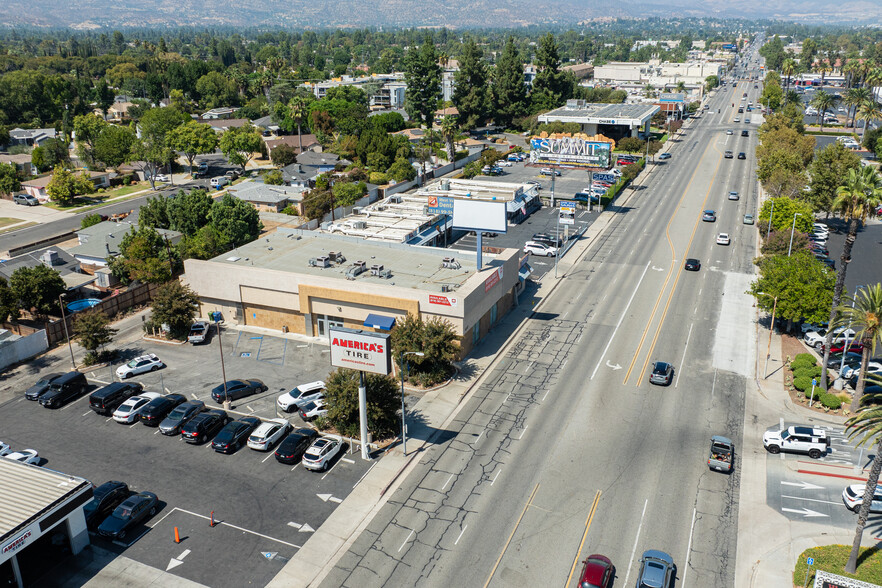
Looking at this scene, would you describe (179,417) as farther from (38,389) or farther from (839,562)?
(839,562)

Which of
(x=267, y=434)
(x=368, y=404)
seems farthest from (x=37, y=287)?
(x=368, y=404)

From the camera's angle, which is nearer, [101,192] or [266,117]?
[101,192]

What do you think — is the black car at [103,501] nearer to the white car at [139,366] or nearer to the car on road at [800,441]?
the white car at [139,366]


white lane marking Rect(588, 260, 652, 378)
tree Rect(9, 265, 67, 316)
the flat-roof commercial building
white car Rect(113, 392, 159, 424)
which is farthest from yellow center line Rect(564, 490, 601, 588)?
tree Rect(9, 265, 67, 316)

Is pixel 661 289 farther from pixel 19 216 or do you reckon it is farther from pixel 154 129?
pixel 154 129

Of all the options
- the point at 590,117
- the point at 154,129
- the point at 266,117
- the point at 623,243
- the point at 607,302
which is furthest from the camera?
the point at 266,117

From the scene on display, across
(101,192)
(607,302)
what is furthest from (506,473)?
(101,192)

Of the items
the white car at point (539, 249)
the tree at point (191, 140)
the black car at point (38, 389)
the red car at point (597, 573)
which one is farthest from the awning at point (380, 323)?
the tree at point (191, 140)
